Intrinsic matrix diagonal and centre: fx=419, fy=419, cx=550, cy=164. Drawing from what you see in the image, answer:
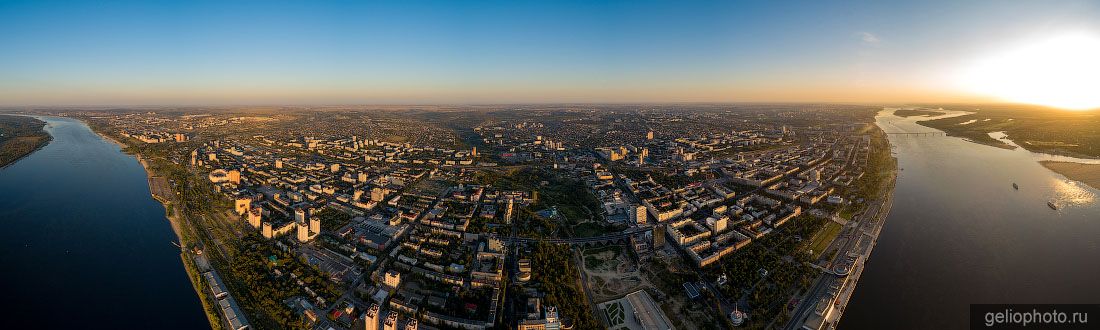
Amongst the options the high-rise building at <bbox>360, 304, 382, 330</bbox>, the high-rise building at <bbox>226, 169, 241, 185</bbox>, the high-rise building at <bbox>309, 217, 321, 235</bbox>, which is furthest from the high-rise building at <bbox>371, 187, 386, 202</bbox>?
the high-rise building at <bbox>360, 304, 382, 330</bbox>

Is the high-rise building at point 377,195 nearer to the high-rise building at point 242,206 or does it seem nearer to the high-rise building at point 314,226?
the high-rise building at point 314,226

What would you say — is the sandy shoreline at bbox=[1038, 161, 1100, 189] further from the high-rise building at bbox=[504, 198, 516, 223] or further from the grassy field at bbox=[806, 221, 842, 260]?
the high-rise building at bbox=[504, 198, 516, 223]

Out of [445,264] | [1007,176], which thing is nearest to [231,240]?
[445,264]

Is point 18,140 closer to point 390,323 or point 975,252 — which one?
point 390,323

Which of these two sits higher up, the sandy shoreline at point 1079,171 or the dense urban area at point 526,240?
the sandy shoreline at point 1079,171

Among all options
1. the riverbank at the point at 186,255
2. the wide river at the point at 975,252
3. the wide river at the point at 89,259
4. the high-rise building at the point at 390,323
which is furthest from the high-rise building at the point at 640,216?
the wide river at the point at 89,259

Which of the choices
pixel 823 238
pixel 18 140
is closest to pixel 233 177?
pixel 823 238
